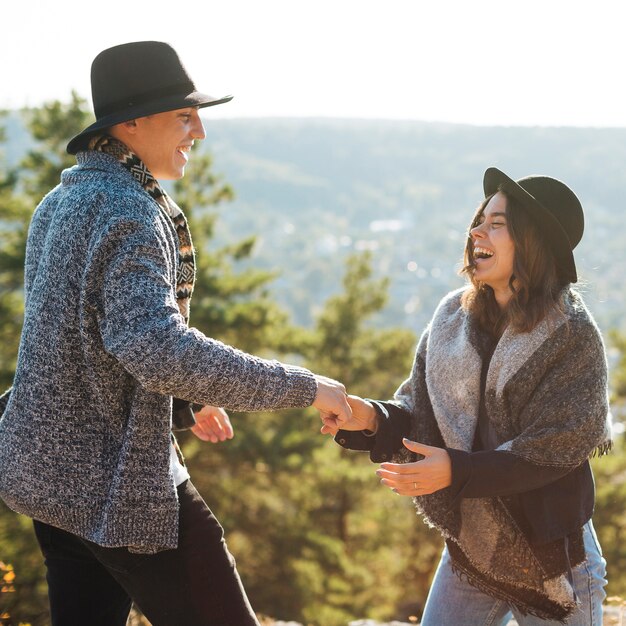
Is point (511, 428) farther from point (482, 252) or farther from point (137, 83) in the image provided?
point (137, 83)

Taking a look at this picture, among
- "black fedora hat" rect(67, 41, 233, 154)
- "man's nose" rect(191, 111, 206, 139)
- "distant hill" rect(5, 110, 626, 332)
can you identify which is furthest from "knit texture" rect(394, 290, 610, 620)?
"distant hill" rect(5, 110, 626, 332)

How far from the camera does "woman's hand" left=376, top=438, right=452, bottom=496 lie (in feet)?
7.68

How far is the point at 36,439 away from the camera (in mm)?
2016

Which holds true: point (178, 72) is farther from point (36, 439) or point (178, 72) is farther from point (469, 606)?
point (469, 606)

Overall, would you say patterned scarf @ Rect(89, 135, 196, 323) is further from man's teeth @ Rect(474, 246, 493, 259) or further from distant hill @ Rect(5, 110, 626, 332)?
distant hill @ Rect(5, 110, 626, 332)

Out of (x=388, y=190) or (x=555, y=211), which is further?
(x=388, y=190)

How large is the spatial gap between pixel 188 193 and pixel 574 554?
15394mm

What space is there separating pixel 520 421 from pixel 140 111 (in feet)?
5.11

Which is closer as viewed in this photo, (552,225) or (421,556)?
(552,225)

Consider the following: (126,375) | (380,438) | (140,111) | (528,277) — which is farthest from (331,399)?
(140,111)

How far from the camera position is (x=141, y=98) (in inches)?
86.0

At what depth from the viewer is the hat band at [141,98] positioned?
7.16 ft

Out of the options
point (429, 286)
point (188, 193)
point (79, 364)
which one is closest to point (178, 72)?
point (79, 364)

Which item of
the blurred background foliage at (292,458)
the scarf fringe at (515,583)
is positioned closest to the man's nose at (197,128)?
the scarf fringe at (515,583)
